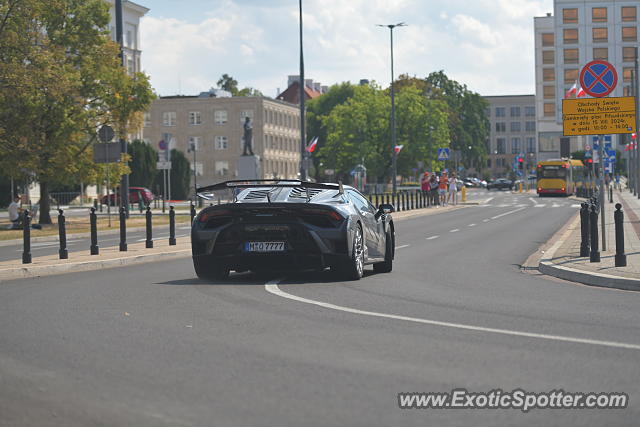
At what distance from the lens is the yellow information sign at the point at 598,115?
755 inches

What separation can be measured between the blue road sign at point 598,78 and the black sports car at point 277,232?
19.1 ft

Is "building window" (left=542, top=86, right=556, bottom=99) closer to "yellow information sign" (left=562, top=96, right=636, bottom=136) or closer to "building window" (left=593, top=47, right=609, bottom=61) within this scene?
"building window" (left=593, top=47, right=609, bottom=61)

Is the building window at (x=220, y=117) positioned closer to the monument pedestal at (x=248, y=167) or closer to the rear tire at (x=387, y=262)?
the monument pedestal at (x=248, y=167)

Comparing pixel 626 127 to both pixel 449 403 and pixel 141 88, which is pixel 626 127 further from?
pixel 141 88

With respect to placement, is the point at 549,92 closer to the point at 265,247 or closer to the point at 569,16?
the point at 569,16

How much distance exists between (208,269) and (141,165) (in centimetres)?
7605

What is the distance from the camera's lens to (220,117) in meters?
132

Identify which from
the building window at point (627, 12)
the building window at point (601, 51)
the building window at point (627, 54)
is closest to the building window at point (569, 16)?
the building window at point (601, 51)

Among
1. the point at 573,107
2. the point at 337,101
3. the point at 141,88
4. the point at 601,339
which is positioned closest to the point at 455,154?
the point at 141,88

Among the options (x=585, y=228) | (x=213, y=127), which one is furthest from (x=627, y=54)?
(x=585, y=228)

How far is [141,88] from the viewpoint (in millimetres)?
44219

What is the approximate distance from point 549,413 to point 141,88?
129 ft

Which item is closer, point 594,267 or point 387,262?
point 594,267

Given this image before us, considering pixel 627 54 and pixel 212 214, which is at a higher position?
pixel 627 54
